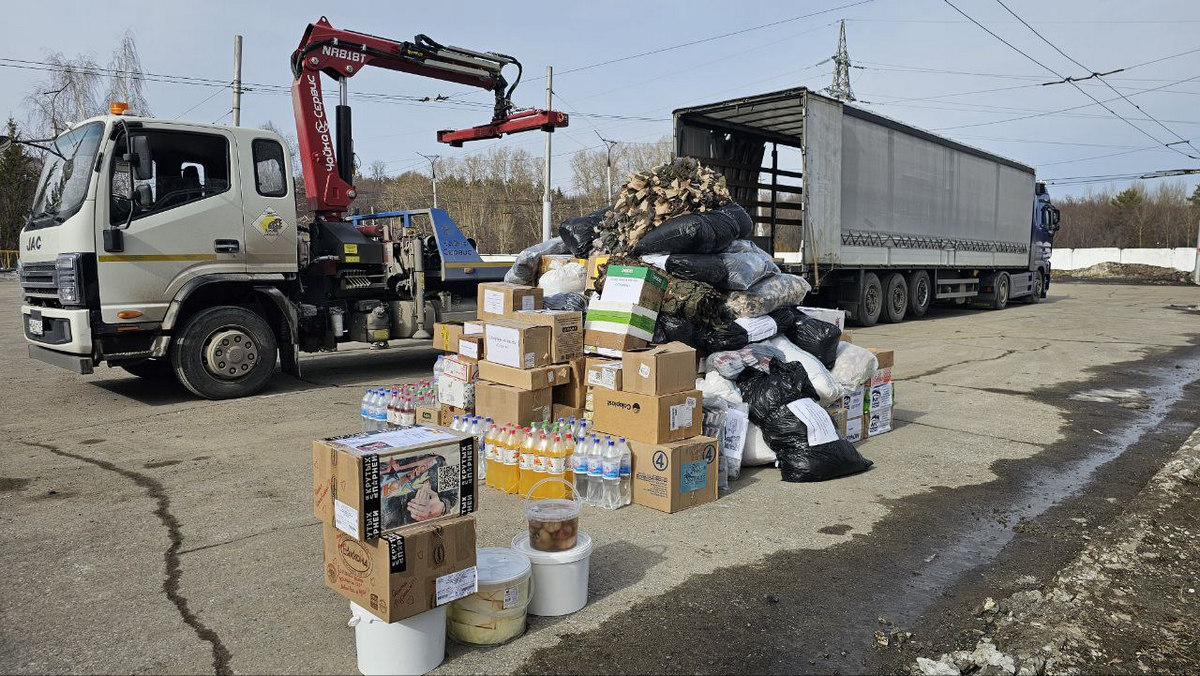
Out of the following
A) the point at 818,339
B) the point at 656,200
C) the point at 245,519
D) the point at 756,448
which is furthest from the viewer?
the point at 656,200

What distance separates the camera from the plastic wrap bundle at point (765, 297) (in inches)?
254

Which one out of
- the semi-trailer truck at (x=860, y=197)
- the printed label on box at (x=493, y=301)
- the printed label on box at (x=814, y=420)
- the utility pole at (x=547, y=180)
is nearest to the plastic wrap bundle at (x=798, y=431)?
the printed label on box at (x=814, y=420)

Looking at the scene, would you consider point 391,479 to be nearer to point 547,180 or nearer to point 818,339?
point 818,339

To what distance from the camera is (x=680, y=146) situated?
12516mm

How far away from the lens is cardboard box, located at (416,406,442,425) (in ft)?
18.2

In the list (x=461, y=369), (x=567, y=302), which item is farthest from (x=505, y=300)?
(x=461, y=369)

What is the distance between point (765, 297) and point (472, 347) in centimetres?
254

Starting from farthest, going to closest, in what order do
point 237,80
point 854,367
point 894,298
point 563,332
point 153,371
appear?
1. point 237,80
2. point 894,298
3. point 153,371
4. point 854,367
5. point 563,332

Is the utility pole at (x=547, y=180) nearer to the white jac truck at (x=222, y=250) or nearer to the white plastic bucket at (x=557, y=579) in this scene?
the white jac truck at (x=222, y=250)

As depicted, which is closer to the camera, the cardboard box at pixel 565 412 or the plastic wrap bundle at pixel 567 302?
the cardboard box at pixel 565 412

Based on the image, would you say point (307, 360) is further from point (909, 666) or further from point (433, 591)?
point (909, 666)

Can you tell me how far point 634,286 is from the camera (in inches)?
222

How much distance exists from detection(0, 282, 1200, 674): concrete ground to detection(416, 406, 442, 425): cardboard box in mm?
904

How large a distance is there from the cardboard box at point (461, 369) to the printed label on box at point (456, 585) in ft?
9.20
